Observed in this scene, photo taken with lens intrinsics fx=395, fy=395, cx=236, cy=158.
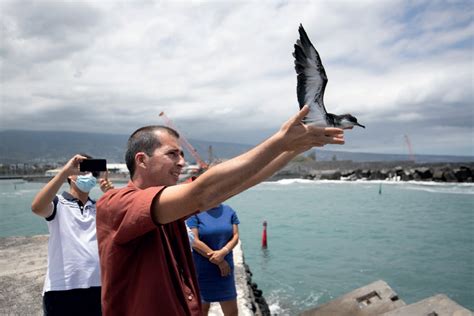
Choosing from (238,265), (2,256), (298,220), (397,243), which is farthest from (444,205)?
(2,256)

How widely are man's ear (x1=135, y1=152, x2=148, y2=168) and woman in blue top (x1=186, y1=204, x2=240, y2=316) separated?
8.55 ft

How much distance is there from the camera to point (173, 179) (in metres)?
2.11

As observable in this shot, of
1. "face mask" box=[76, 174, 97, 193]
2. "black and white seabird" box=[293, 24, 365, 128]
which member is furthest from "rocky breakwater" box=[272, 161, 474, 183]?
"black and white seabird" box=[293, 24, 365, 128]

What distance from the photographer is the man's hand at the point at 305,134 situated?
1.69 m

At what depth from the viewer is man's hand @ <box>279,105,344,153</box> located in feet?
5.56

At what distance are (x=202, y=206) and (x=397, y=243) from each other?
2401 centimetres

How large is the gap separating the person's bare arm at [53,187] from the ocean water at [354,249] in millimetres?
9237

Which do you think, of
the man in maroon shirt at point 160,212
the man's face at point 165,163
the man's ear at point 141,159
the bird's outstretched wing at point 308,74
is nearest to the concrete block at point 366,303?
the man in maroon shirt at point 160,212

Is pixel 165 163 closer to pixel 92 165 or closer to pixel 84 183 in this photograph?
pixel 92 165

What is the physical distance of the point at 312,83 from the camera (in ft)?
7.04

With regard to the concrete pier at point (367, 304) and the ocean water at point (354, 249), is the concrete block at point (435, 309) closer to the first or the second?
the concrete pier at point (367, 304)

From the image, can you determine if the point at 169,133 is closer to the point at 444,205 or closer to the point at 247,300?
the point at 247,300

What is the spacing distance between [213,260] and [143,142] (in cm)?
280

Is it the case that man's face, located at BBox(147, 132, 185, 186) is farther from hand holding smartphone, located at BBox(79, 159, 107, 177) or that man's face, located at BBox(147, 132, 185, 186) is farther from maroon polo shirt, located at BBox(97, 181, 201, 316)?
hand holding smartphone, located at BBox(79, 159, 107, 177)
